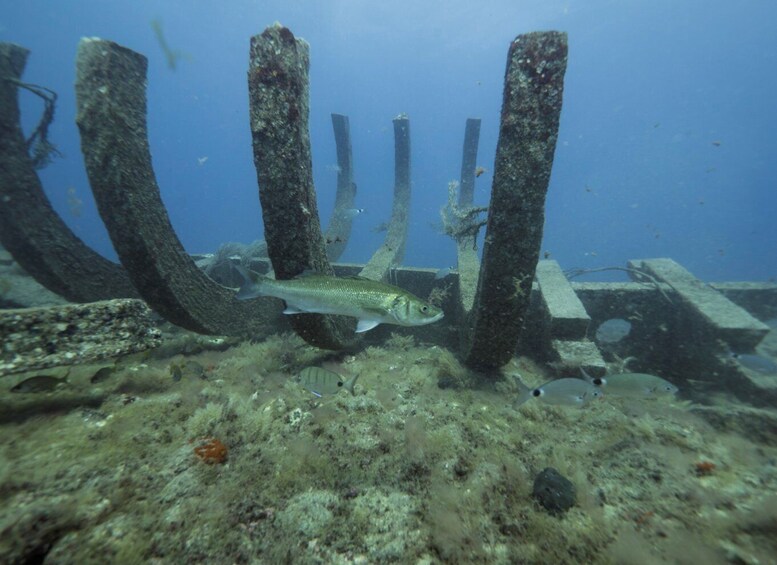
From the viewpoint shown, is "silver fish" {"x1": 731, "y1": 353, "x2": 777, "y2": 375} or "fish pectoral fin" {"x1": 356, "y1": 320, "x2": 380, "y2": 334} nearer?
"fish pectoral fin" {"x1": 356, "y1": 320, "x2": 380, "y2": 334}

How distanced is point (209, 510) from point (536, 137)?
4.75m

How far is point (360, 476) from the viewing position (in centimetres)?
307

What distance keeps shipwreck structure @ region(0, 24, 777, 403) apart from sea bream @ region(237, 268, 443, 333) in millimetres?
779

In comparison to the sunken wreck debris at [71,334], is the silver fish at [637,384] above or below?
below

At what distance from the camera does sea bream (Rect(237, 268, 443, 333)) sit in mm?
3555

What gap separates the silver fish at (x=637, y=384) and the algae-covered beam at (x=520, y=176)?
3.95ft

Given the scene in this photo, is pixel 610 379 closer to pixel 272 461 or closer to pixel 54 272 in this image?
pixel 272 461

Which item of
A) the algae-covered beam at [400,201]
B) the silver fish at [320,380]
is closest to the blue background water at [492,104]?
the algae-covered beam at [400,201]

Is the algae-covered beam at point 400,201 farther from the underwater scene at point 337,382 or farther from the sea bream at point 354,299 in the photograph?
the sea bream at point 354,299

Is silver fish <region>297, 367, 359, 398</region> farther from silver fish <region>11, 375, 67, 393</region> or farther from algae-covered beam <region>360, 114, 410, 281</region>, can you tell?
algae-covered beam <region>360, 114, 410, 281</region>

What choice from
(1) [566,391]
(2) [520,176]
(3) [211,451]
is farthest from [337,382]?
(2) [520,176]

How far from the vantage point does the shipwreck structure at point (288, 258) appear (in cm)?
359

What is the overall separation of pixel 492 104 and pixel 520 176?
18630cm

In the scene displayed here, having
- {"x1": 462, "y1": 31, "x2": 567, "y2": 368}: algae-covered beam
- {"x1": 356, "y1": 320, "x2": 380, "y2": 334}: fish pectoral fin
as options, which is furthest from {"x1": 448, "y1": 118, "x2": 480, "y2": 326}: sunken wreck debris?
{"x1": 356, "y1": 320, "x2": 380, "y2": 334}: fish pectoral fin
